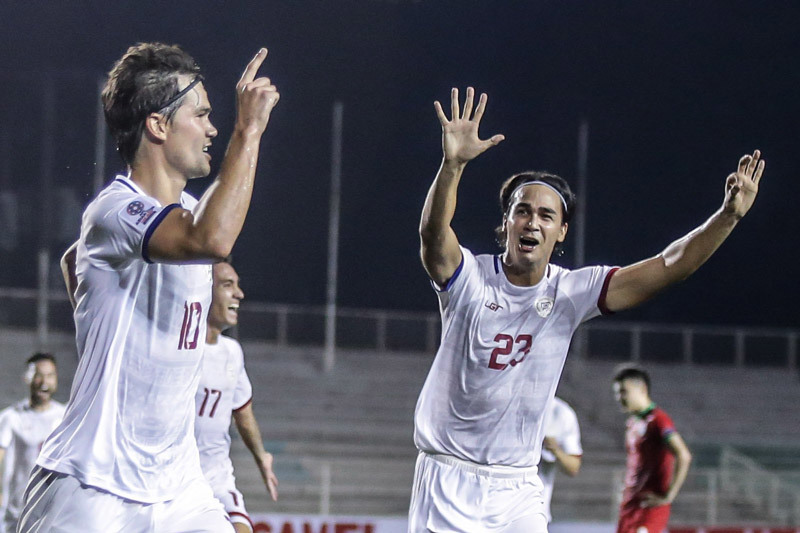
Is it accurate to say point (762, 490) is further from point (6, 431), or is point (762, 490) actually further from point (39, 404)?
point (6, 431)

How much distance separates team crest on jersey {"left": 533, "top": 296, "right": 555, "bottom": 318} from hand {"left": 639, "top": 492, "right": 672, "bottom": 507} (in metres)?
3.65

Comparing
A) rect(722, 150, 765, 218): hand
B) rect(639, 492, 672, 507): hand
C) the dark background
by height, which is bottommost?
rect(639, 492, 672, 507): hand

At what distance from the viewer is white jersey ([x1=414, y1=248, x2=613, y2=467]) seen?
4.04 meters

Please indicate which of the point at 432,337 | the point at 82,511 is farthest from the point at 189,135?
the point at 432,337

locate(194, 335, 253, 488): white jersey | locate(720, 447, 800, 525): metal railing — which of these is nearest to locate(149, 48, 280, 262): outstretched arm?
locate(194, 335, 253, 488): white jersey

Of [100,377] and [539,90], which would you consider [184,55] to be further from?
[539,90]

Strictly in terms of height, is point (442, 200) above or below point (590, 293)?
above

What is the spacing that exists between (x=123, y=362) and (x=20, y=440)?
5619 mm

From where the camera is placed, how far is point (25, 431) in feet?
26.0

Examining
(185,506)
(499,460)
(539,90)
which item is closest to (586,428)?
(539,90)

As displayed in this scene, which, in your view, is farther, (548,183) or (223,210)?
(548,183)

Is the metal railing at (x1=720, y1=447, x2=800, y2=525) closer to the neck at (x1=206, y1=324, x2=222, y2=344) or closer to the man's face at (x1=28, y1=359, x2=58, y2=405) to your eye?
the man's face at (x1=28, y1=359, x2=58, y2=405)

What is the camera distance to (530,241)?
4051 millimetres

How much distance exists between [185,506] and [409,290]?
71.9 feet
